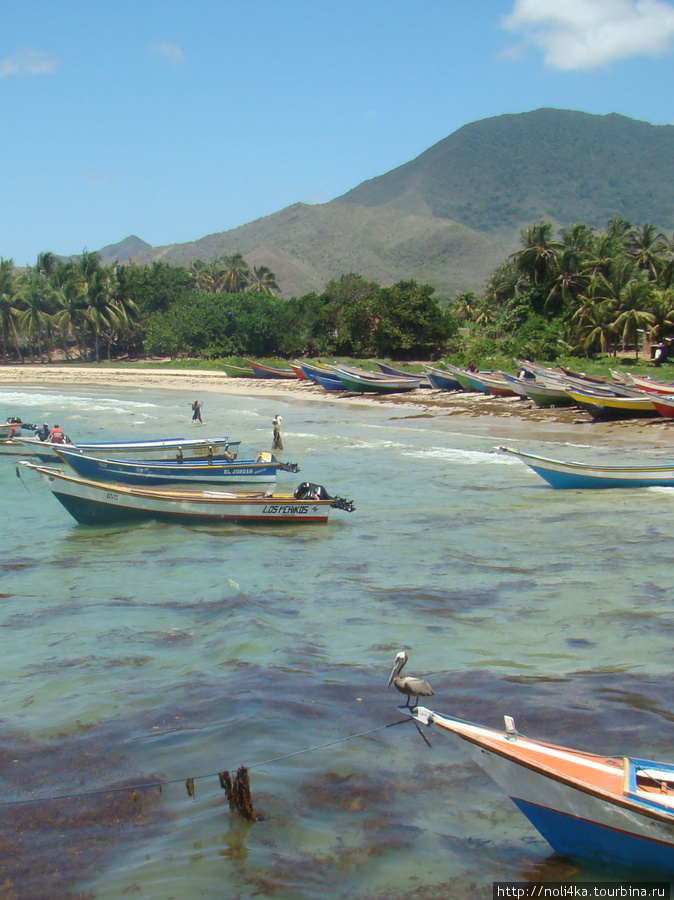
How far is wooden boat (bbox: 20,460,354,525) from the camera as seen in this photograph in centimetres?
1602

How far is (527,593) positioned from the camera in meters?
11.5

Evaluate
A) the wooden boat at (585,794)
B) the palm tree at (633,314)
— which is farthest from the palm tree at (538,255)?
the wooden boat at (585,794)

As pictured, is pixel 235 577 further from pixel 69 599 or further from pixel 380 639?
pixel 380 639

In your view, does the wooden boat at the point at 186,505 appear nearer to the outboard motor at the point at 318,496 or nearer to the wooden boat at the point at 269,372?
the outboard motor at the point at 318,496

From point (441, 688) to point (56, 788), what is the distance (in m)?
3.73

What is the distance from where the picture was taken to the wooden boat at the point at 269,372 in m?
55.9

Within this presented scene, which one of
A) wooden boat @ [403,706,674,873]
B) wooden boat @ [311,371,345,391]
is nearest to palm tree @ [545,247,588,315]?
wooden boat @ [311,371,345,391]

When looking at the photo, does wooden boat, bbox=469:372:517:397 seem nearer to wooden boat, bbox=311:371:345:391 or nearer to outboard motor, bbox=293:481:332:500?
wooden boat, bbox=311:371:345:391

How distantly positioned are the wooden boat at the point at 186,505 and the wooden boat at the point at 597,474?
180 inches

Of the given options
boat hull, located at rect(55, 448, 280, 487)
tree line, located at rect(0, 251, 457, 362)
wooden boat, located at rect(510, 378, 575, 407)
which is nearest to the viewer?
boat hull, located at rect(55, 448, 280, 487)

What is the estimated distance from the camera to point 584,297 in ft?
156

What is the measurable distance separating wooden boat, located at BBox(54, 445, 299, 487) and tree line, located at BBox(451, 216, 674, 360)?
29.2 metres

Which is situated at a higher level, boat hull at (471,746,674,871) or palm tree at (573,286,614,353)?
palm tree at (573,286,614,353)

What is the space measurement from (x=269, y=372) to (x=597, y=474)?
40156 mm
